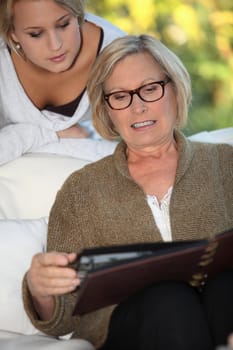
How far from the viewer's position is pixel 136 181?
1.92 m

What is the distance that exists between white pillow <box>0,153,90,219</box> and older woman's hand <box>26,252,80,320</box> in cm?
52

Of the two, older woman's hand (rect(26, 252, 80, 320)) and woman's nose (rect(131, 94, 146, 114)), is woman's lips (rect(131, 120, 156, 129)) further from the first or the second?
older woman's hand (rect(26, 252, 80, 320))

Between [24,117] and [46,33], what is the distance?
279 millimetres

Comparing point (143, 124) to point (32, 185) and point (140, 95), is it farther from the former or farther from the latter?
point (32, 185)

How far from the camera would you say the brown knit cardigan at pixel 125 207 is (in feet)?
6.02

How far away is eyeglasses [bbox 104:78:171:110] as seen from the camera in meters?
1.87

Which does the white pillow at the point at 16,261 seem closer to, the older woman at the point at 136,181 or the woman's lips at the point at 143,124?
the older woman at the point at 136,181

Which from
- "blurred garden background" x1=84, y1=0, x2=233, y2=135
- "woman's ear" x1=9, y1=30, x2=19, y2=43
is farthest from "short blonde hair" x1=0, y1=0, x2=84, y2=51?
"blurred garden background" x1=84, y1=0, x2=233, y2=135

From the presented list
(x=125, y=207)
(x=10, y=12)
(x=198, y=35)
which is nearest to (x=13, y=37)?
(x=10, y=12)

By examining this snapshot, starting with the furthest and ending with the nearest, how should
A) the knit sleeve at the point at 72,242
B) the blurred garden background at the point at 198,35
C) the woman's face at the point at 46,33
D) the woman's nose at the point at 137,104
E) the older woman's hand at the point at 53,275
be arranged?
the blurred garden background at the point at 198,35, the woman's face at the point at 46,33, the woman's nose at the point at 137,104, the knit sleeve at the point at 72,242, the older woman's hand at the point at 53,275

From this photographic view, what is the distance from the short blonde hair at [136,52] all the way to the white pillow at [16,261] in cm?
37

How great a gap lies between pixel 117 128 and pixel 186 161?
0.18 meters

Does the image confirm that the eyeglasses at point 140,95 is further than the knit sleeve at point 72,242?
Yes

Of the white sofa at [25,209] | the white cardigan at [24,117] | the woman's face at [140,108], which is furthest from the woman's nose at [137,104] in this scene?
the white cardigan at [24,117]
